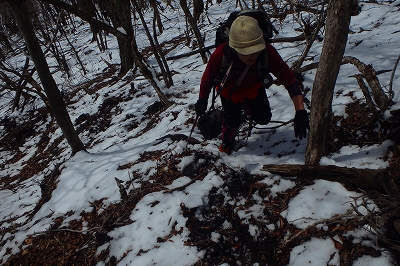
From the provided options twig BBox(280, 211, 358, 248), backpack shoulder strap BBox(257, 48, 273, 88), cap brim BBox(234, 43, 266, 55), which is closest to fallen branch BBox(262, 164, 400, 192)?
twig BBox(280, 211, 358, 248)

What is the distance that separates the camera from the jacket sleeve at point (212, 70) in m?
2.75

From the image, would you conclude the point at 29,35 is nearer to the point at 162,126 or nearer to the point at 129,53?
the point at 162,126

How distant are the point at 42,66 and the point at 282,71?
10.4 feet

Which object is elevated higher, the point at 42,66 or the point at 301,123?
the point at 42,66

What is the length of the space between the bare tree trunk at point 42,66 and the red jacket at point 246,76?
7.47ft

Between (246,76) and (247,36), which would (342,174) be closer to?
(246,76)

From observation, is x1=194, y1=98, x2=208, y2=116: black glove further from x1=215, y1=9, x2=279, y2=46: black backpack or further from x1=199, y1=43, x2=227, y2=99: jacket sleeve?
x1=215, y1=9, x2=279, y2=46: black backpack

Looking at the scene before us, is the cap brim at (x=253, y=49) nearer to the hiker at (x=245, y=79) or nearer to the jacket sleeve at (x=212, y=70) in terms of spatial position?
the hiker at (x=245, y=79)

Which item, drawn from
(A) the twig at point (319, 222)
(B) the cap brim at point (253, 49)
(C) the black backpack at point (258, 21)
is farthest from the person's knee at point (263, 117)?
(A) the twig at point (319, 222)

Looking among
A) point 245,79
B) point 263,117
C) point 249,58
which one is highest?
point 249,58

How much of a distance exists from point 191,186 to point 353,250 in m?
1.59

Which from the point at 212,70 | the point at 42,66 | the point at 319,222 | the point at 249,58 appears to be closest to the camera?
the point at 319,222

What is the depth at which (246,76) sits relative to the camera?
113 inches

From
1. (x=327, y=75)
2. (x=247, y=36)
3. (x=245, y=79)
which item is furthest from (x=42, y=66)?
(x=327, y=75)
